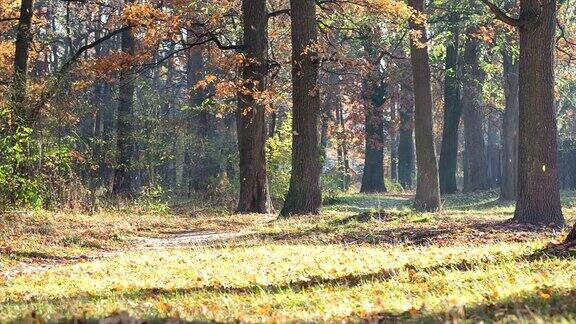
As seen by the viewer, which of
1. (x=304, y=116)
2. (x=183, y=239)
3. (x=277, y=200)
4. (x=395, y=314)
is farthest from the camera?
(x=277, y=200)

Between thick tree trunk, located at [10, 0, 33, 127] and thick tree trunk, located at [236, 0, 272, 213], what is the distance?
5.50 m

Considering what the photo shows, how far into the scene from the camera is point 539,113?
1277 centimetres

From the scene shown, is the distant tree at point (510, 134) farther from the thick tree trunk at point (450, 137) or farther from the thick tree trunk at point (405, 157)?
the thick tree trunk at point (405, 157)

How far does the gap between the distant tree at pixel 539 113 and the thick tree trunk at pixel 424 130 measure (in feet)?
22.9

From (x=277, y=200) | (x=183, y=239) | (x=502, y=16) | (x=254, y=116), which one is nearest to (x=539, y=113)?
(x=502, y=16)

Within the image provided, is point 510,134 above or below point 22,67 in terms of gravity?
below

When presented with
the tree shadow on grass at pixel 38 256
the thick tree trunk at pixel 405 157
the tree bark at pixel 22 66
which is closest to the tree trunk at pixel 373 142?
the thick tree trunk at pixel 405 157

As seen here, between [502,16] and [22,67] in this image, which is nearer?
[502,16]

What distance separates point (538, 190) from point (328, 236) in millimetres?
3676

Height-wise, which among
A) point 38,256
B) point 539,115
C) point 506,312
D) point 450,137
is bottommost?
point 38,256

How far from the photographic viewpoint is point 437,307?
4906 millimetres

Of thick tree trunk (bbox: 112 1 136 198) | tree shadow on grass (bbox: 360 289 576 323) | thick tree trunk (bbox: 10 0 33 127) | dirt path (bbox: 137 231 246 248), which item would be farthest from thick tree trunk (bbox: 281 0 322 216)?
tree shadow on grass (bbox: 360 289 576 323)

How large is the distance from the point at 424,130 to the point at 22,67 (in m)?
10.6

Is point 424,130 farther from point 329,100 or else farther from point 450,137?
point 329,100
